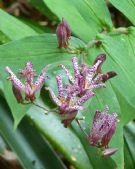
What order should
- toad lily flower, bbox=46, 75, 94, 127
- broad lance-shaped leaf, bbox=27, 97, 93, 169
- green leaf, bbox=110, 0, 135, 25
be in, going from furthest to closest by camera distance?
broad lance-shaped leaf, bbox=27, 97, 93, 169 < green leaf, bbox=110, 0, 135, 25 < toad lily flower, bbox=46, 75, 94, 127

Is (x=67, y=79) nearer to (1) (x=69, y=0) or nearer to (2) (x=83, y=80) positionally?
(2) (x=83, y=80)

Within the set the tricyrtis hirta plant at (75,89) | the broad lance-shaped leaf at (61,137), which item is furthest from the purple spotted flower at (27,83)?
the broad lance-shaped leaf at (61,137)

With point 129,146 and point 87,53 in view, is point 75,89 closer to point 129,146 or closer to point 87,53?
point 87,53

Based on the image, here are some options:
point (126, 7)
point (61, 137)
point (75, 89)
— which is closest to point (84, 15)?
point (126, 7)

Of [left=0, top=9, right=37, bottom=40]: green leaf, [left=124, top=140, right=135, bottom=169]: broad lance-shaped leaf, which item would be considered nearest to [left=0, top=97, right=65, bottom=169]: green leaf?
[left=124, top=140, right=135, bottom=169]: broad lance-shaped leaf

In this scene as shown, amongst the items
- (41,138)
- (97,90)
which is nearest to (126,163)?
(41,138)

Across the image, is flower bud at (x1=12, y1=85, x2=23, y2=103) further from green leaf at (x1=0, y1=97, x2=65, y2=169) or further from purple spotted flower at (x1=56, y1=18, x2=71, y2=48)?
green leaf at (x1=0, y1=97, x2=65, y2=169)
